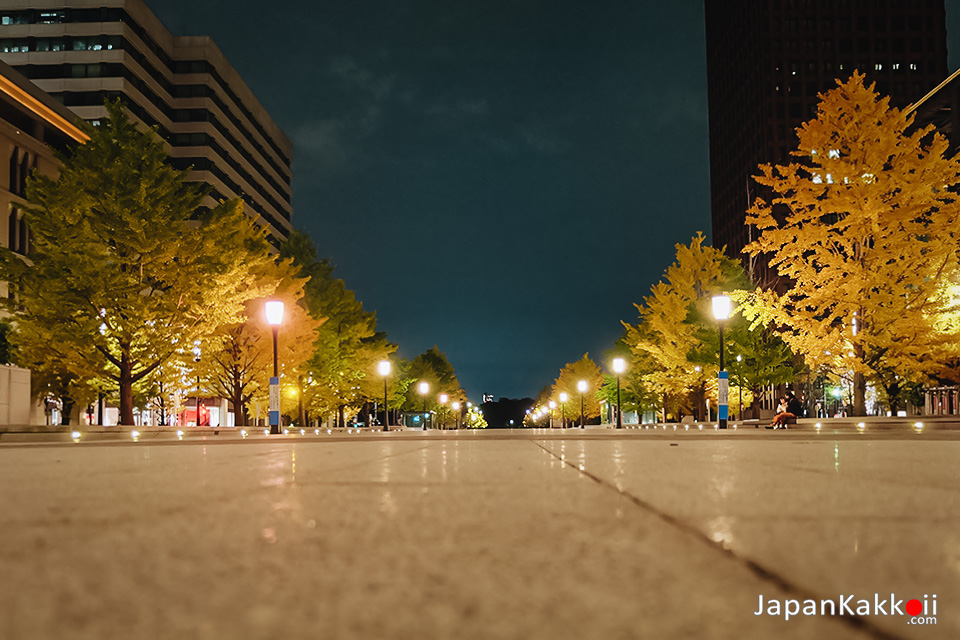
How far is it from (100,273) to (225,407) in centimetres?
4751

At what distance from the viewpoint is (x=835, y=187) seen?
2181cm

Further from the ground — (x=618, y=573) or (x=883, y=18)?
(x=883, y=18)

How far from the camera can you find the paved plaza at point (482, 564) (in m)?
1.02

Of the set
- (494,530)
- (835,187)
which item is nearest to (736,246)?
(835,187)

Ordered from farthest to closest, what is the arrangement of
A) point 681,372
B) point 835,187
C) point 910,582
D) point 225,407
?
point 225,407 < point 681,372 < point 835,187 < point 910,582

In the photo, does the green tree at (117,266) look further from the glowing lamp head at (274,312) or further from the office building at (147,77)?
the office building at (147,77)

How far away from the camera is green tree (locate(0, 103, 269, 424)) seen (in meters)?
20.8

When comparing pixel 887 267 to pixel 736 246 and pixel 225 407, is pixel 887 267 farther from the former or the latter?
pixel 736 246

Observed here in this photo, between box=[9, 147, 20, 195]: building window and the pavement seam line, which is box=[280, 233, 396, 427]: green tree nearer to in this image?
box=[9, 147, 20, 195]: building window

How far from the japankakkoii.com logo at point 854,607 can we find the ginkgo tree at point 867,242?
22190 mm

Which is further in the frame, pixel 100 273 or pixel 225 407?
pixel 225 407

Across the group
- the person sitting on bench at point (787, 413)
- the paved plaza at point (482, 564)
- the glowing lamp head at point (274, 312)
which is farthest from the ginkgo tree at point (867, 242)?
the paved plaza at point (482, 564)

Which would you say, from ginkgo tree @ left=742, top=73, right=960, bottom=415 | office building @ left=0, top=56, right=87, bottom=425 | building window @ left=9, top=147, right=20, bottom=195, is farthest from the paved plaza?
building window @ left=9, top=147, right=20, bottom=195

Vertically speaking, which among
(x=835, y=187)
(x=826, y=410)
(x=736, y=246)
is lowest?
(x=826, y=410)
